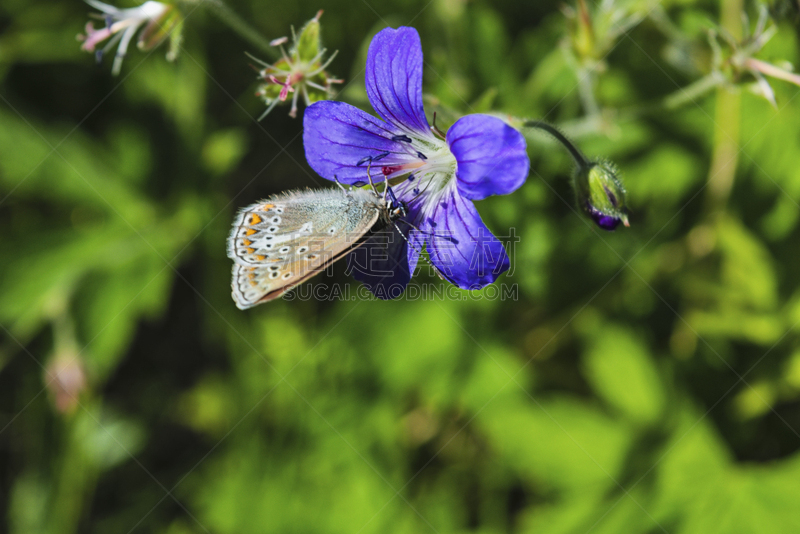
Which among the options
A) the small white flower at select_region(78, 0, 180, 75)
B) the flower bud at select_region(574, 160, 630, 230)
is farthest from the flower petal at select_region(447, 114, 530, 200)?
the small white flower at select_region(78, 0, 180, 75)

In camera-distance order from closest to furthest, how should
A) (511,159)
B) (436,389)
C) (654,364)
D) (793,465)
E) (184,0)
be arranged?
(511,159)
(184,0)
(793,465)
(654,364)
(436,389)

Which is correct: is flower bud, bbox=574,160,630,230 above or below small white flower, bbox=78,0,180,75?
below

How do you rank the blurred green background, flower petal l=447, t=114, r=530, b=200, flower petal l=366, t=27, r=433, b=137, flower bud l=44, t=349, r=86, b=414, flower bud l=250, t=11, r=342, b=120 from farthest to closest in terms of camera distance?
flower bud l=44, t=349, r=86, b=414 → the blurred green background → flower bud l=250, t=11, r=342, b=120 → flower petal l=366, t=27, r=433, b=137 → flower petal l=447, t=114, r=530, b=200

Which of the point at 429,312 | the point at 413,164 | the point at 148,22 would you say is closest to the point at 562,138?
the point at 413,164

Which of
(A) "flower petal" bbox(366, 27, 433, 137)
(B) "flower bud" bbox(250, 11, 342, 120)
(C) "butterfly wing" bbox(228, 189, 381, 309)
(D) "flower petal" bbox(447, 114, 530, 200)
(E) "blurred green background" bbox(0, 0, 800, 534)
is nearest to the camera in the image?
(D) "flower petal" bbox(447, 114, 530, 200)

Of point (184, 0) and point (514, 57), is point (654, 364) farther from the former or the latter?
point (184, 0)

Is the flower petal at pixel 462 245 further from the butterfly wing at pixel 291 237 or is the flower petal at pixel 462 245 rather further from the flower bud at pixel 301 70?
the flower bud at pixel 301 70

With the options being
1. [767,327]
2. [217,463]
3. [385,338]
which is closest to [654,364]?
[767,327]

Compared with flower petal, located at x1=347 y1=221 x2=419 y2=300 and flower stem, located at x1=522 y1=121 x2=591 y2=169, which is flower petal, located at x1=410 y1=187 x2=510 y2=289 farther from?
flower stem, located at x1=522 y1=121 x2=591 y2=169
